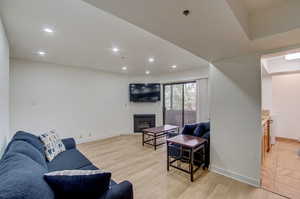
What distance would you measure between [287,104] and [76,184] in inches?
236

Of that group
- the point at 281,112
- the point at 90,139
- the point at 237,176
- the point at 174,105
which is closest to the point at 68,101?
the point at 90,139

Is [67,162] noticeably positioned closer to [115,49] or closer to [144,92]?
[115,49]

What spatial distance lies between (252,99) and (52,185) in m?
2.85

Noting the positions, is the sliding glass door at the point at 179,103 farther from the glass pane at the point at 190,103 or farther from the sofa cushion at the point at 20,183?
the sofa cushion at the point at 20,183

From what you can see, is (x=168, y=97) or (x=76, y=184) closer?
(x=76, y=184)

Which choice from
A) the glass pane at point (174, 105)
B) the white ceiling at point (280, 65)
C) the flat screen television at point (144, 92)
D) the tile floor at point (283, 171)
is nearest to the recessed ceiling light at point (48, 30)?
the flat screen television at point (144, 92)

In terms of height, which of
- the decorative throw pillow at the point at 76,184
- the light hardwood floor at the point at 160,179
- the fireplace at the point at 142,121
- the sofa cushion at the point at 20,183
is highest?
the sofa cushion at the point at 20,183

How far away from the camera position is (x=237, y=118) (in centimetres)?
244

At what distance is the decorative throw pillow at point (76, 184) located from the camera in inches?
40.9

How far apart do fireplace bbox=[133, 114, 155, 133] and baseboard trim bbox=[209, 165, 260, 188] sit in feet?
10.9

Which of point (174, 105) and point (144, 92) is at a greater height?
point (144, 92)

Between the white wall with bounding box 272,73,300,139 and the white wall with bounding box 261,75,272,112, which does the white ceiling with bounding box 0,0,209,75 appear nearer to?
the white wall with bounding box 261,75,272,112

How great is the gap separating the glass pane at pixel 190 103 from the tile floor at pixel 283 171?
2295 millimetres

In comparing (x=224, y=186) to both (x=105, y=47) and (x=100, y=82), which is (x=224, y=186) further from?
(x=100, y=82)
